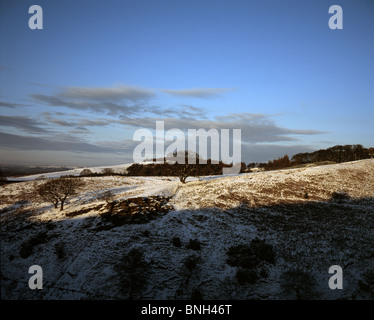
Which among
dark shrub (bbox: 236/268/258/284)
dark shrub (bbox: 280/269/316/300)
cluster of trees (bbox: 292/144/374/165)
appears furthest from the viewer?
cluster of trees (bbox: 292/144/374/165)

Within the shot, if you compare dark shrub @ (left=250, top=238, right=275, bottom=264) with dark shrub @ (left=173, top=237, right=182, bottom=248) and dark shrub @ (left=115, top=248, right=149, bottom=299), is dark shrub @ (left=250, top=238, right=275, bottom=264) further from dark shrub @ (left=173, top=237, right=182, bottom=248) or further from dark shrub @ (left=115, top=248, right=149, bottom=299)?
dark shrub @ (left=115, top=248, right=149, bottom=299)

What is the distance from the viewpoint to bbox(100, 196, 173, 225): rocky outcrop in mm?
21312

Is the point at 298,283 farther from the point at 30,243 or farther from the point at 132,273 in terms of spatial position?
the point at 30,243

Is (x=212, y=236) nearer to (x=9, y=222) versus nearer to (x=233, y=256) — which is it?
(x=233, y=256)

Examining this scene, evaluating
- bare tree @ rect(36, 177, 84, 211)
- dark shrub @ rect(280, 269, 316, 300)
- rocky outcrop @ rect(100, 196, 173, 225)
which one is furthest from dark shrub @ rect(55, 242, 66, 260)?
dark shrub @ rect(280, 269, 316, 300)

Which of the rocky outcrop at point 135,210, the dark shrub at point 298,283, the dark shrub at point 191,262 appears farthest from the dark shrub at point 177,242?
the dark shrub at point 298,283

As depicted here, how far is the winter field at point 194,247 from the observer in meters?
13.3

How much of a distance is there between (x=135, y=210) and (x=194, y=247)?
9314 mm

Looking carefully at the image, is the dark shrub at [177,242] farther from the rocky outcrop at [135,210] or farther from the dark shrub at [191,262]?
the rocky outcrop at [135,210]

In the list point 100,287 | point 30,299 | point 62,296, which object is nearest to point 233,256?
point 100,287

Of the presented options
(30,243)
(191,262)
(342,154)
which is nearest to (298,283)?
(191,262)

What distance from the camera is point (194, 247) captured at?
1744cm

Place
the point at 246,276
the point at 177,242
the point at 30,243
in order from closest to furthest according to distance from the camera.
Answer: the point at 246,276 → the point at 30,243 → the point at 177,242

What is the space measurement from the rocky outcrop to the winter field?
0.13 metres
